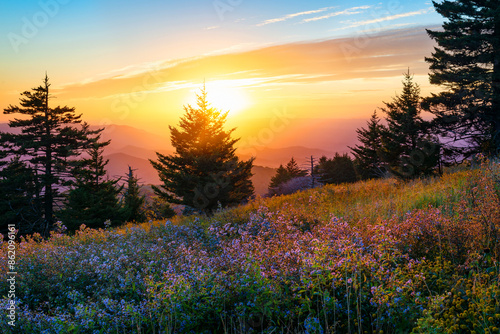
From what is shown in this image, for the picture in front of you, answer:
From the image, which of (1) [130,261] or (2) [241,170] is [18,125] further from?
(1) [130,261]

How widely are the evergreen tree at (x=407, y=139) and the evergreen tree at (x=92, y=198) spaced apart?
21.0 m

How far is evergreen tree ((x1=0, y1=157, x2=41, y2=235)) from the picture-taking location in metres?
28.7

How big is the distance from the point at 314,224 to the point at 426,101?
2141 centimetres

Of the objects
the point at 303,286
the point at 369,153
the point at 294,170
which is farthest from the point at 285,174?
the point at 303,286

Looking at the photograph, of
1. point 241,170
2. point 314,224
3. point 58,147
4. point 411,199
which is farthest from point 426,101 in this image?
point 58,147

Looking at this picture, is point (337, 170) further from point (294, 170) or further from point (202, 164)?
point (202, 164)

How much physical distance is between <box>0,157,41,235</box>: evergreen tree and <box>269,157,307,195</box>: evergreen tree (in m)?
28.1

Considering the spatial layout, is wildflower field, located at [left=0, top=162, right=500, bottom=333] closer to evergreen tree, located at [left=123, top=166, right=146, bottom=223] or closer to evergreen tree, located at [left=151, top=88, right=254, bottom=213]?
evergreen tree, located at [left=151, top=88, right=254, bottom=213]

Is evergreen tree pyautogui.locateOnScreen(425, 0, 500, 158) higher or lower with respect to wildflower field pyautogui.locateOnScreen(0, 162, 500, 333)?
higher

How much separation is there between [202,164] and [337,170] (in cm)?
3011

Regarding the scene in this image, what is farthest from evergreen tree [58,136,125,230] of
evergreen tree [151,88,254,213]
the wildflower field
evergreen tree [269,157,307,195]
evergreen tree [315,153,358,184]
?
evergreen tree [315,153,358,184]

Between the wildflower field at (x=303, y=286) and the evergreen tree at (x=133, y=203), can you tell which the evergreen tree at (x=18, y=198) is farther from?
the wildflower field at (x=303, y=286)

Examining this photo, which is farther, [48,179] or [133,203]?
[133,203]

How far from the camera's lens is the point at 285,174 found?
5494 cm
